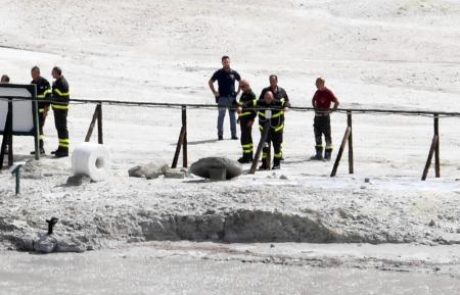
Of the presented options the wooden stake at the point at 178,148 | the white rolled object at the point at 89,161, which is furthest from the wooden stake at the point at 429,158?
the white rolled object at the point at 89,161

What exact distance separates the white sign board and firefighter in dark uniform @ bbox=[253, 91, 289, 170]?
137 inches

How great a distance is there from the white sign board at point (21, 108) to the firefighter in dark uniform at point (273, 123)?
3.47m

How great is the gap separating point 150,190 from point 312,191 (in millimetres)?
2055

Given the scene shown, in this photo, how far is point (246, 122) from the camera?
2005cm

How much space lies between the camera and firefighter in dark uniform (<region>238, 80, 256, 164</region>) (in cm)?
1994

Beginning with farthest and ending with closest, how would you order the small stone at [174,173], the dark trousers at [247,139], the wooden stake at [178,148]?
the dark trousers at [247,139]
the wooden stake at [178,148]
the small stone at [174,173]

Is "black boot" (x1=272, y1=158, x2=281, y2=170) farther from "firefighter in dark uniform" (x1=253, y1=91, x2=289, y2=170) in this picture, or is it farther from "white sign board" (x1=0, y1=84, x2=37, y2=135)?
"white sign board" (x1=0, y1=84, x2=37, y2=135)

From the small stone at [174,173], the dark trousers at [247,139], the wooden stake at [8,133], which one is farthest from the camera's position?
the dark trousers at [247,139]

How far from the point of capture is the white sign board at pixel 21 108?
63.1ft

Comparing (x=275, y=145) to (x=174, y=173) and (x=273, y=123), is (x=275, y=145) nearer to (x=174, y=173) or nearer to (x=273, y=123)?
(x=273, y=123)

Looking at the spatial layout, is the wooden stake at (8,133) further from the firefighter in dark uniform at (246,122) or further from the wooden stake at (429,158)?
the wooden stake at (429,158)

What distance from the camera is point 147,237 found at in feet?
49.2

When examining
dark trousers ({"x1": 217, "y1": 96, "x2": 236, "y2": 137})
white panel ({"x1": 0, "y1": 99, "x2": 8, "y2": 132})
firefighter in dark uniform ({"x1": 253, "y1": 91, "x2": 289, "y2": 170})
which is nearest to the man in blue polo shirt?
dark trousers ({"x1": 217, "y1": 96, "x2": 236, "y2": 137})

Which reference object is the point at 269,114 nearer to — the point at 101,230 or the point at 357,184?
the point at 357,184
